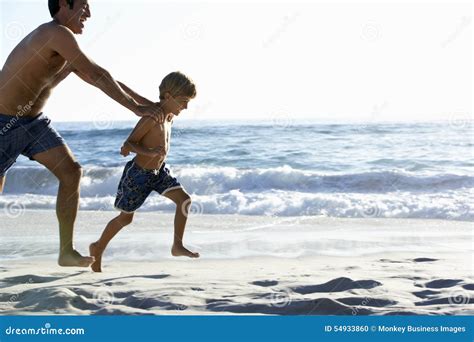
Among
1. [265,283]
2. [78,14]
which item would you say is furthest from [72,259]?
[265,283]

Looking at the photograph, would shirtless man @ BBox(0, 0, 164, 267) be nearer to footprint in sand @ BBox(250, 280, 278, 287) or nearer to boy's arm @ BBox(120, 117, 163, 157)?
boy's arm @ BBox(120, 117, 163, 157)

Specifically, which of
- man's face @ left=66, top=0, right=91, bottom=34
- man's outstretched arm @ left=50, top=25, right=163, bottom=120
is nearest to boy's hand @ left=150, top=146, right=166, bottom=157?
man's outstretched arm @ left=50, top=25, right=163, bottom=120

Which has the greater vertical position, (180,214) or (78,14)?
(78,14)

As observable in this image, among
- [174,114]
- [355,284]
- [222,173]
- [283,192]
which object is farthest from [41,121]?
[222,173]

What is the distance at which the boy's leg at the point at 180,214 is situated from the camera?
5008 millimetres

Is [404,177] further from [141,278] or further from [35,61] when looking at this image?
[35,61]

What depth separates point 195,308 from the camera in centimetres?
462

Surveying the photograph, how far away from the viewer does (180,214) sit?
5.09 meters

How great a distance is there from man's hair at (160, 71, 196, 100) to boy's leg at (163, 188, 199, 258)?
784mm

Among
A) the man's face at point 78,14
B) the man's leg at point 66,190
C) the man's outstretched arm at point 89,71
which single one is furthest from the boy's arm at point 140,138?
the man's face at point 78,14

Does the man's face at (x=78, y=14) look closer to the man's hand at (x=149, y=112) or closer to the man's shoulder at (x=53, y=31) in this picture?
the man's shoulder at (x=53, y=31)

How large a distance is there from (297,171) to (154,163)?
997 cm

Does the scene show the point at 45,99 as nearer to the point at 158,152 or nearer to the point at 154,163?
the point at 158,152

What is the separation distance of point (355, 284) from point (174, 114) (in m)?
1.69
